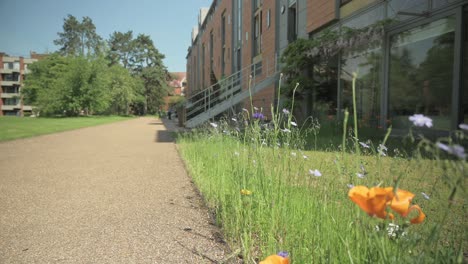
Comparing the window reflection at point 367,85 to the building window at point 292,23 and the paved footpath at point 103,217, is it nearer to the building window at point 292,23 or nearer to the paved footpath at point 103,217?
the building window at point 292,23

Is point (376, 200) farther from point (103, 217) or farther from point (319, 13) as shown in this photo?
point (319, 13)

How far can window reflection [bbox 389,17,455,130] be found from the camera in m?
6.71

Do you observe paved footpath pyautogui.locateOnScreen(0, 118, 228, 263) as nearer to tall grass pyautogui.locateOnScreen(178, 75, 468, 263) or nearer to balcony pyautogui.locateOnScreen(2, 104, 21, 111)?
tall grass pyautogui.locateOnScreen(178, 75, 468, 263)

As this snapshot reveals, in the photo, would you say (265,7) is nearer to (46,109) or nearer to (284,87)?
(284,87)

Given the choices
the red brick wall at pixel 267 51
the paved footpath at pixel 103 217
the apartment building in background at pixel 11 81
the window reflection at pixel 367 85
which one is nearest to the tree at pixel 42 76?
the apartment building in background at pixel 11 81

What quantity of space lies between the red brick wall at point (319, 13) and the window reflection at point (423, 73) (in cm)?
297

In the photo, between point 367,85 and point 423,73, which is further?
point 367,85

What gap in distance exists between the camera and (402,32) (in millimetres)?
7996

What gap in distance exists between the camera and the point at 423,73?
7.42 meters

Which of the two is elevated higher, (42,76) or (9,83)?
(9,83)

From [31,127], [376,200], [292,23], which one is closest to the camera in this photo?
[376,200]

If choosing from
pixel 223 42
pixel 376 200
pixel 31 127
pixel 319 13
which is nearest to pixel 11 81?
pixel 223 42

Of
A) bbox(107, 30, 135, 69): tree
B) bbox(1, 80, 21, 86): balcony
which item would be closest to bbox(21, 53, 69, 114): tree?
bbox(107, 30, 135, 69): tree

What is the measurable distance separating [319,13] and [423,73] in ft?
16.7
